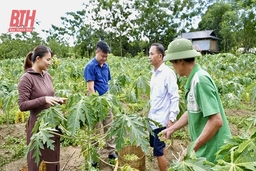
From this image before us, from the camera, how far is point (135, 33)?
3550cm

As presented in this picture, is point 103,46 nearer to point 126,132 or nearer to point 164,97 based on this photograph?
point 164,97

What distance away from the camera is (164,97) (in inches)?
137

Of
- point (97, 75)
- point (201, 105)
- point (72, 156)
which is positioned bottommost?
point (72, 156)

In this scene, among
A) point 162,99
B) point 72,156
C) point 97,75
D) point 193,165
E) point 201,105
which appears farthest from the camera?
point 72,156

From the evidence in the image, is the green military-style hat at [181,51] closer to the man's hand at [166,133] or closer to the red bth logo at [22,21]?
the man's hand at [166,133]

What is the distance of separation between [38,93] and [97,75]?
1449 mm

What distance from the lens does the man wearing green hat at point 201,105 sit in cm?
190

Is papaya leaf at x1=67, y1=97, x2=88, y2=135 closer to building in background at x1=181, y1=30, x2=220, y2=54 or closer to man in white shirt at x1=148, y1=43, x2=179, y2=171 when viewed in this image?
man in white shirt at x1=148, y1=43, x2=179, y2=171

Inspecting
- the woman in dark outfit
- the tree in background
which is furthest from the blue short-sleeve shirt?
the tree in background

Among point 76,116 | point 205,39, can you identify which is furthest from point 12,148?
point 205,39

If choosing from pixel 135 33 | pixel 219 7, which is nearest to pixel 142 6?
pixel 135 33

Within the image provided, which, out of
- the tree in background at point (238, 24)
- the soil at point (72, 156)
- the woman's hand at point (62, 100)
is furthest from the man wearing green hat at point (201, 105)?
the tree in background at point (238, 24)

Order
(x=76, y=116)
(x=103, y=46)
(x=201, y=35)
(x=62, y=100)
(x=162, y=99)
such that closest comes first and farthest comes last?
(x=76, y=116)
(x=62, y=100)
(x=162, y=99)
(x=103, y=46)
(x=201, y=35)

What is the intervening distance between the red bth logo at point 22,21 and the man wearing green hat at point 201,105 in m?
29.1
